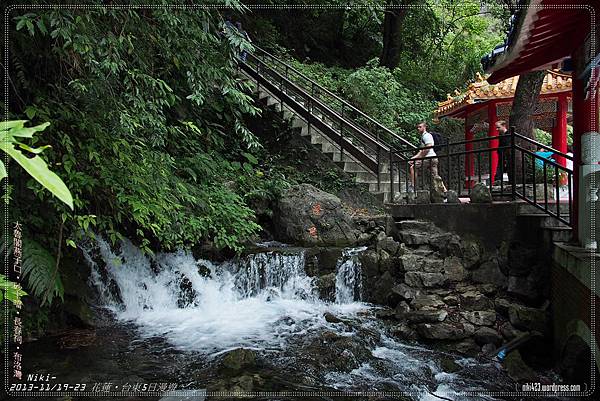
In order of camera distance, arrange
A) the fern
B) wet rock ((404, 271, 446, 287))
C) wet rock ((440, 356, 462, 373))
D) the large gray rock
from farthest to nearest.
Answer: the large gray rock, wet rock ((404, 271, 446, 287)), wet rock ((440, 356, 462, 373)), the fern

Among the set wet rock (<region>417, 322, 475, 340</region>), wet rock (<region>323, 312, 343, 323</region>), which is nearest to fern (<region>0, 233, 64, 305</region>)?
wet rock (<region>323, 312, 343, 323</region>)

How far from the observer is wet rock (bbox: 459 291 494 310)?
6154 mm

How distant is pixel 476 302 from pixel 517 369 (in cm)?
135

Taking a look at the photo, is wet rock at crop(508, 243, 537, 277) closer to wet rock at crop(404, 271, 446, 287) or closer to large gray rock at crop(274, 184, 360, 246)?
wet rock at crop(404, 271, 446, 287)

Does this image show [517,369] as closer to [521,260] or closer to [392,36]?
[521,260]

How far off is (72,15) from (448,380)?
17.8 ft

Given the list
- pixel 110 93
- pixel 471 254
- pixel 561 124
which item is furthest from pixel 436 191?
pixel 110 93

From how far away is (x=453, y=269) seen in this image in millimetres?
6766

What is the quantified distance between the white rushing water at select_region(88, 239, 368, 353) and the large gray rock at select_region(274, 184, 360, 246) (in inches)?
42.4

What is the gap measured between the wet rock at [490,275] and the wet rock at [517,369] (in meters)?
1.48

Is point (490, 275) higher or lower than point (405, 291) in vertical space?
higher

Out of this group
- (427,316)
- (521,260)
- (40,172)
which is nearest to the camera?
(40,172)

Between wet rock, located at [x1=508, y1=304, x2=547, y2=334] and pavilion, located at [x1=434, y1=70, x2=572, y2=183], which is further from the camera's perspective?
pavilion, located at [x1=434, y1=70, x2=572, y2=183]

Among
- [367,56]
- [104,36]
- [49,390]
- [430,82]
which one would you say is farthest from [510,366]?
[367,56]
